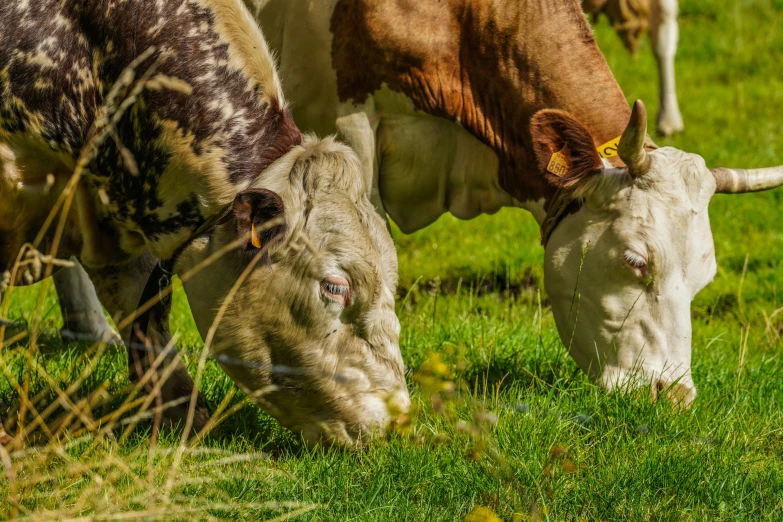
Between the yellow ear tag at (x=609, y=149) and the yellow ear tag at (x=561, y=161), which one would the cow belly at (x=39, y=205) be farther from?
the yellow ear tag at (x=609, y=149)

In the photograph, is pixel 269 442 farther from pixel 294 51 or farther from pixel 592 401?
pixel 294 51

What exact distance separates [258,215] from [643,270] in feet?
6.56

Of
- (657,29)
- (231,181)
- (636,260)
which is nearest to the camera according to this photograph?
(231,181)

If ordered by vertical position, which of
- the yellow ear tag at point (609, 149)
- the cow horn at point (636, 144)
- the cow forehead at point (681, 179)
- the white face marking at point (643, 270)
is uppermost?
the cow horn at point (636, 144)

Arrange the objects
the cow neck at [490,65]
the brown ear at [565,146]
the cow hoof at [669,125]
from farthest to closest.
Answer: the cow hoof at [669,125] → the cow neck at [490,65] → the brown ear at [565,146]

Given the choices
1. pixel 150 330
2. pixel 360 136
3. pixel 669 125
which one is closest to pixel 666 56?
pixel 669 125

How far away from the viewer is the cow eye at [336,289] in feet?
13.5

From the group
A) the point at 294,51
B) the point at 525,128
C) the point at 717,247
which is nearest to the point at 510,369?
the point at 525,128

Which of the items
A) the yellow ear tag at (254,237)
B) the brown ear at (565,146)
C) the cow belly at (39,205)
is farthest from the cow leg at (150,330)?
the brown ear at (565,146)

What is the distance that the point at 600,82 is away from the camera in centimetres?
559

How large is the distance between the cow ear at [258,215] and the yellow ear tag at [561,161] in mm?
1751

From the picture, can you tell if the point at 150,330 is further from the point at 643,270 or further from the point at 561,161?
the point at 643,270

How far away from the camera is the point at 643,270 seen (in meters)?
5.05

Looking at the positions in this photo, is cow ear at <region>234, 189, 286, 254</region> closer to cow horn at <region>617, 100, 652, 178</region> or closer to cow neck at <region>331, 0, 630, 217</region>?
cow horn at <region>617, 100, 652, 178</region>
